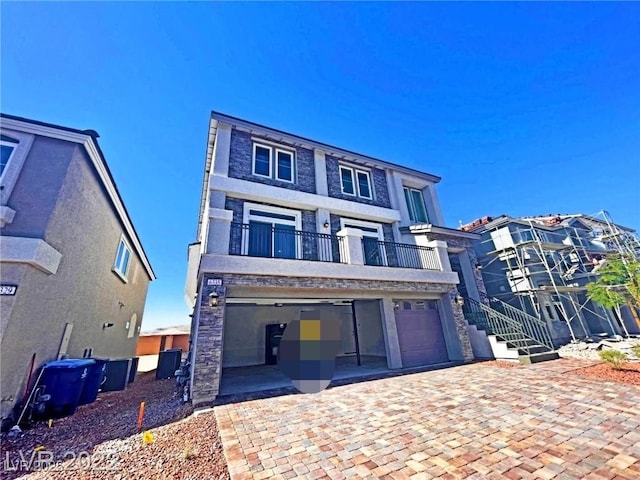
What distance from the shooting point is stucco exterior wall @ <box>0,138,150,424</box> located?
5.03 meters

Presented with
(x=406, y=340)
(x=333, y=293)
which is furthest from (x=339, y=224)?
(x=406, y=340)

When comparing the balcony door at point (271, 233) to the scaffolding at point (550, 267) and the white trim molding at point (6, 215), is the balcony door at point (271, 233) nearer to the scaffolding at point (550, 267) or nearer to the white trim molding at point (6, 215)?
the white trim molding at point (6, 215)

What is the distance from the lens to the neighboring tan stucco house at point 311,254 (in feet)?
23.0

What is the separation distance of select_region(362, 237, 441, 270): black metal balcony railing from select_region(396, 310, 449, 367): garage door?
195cm

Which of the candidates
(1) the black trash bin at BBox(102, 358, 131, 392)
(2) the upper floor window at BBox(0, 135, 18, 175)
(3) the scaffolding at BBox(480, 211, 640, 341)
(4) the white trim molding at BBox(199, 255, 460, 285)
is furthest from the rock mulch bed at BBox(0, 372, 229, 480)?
(3) the scaffolding at BBox(480, 211, 640, 341)

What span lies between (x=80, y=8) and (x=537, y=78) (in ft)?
50.2

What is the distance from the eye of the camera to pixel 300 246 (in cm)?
894

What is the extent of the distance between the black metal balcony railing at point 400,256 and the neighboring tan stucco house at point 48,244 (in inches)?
372

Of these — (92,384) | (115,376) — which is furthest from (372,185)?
(115,376)

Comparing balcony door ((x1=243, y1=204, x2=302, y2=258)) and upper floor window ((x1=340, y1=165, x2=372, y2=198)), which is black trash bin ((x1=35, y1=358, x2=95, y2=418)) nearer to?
balcony door ((x1=243, y1=204, x2=302, y2=258))

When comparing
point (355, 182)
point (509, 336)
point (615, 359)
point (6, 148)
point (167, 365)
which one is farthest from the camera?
point (355, 182)

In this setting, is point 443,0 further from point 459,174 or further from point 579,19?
point 459,174

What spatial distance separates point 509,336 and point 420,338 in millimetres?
3535

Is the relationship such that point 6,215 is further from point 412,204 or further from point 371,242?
point 412,204
